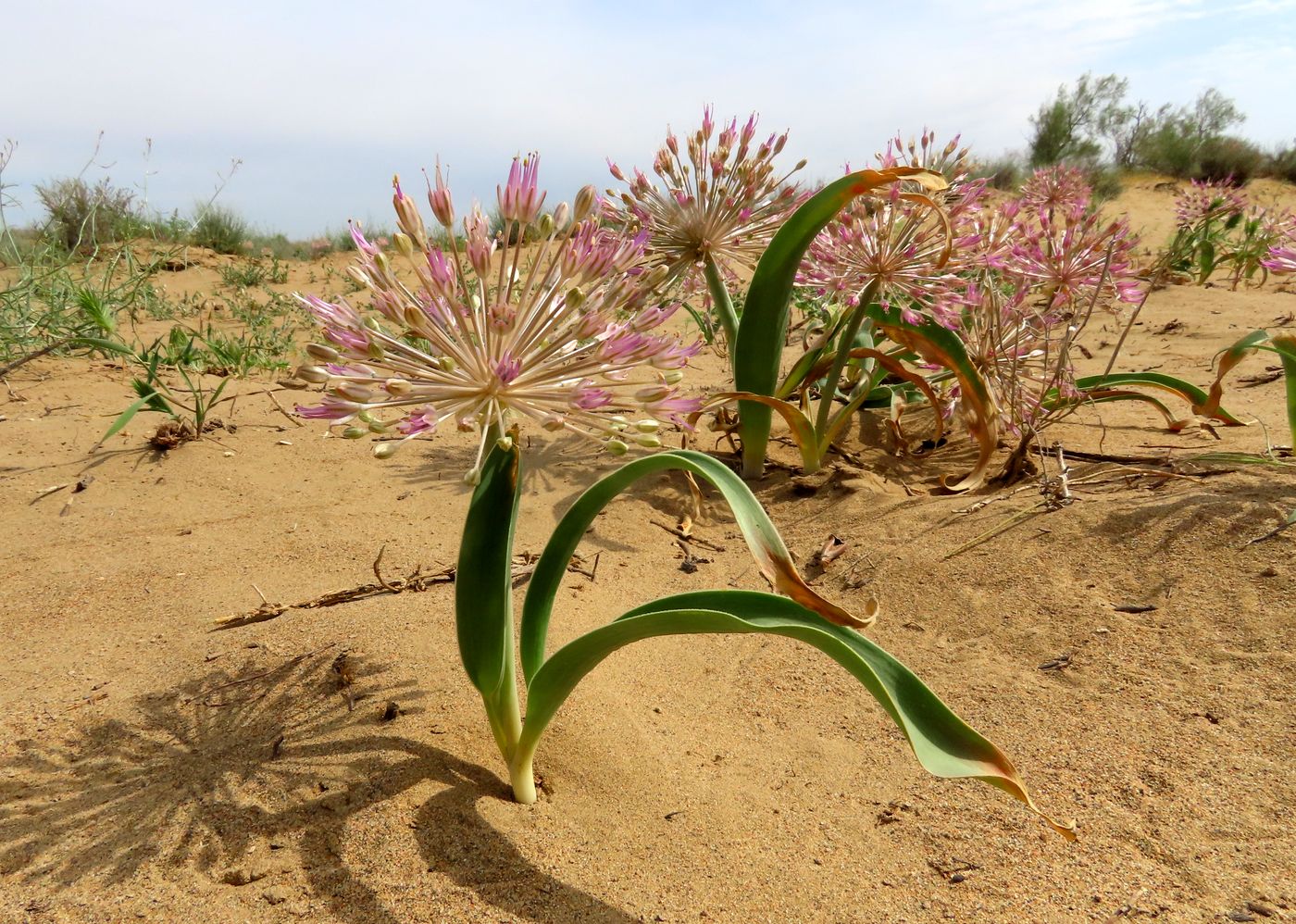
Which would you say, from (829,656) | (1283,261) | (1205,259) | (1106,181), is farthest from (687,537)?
(1106,181)

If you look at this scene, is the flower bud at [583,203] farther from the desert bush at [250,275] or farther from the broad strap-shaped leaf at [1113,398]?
the desert bush at [250,275]

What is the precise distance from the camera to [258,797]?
142 cm

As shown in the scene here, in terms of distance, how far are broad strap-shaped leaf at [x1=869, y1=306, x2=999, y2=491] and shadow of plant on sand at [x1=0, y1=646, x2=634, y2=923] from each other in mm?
1956

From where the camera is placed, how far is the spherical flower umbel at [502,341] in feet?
4.19

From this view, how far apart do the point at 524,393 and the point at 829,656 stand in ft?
2.17

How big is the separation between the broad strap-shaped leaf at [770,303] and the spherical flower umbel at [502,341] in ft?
2.39

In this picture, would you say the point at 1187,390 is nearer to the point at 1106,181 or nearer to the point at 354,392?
the point at 354,392

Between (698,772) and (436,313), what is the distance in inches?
41.6

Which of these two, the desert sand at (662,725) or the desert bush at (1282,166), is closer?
the desert sand at (662,725)

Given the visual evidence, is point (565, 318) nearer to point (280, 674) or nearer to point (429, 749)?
point (429, 749)

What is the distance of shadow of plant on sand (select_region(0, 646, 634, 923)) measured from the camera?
1272 millimetres

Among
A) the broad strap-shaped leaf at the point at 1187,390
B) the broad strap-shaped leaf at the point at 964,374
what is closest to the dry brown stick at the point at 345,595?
the broad strap-shaped leaf at the point at 964,374

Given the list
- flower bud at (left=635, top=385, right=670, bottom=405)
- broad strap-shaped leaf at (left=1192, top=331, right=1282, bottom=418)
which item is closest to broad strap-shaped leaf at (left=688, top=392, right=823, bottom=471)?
flower bud at (left=635, top=385, right=670, bottom=405)

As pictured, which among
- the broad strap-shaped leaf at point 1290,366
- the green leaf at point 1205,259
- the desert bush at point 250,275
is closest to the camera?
the broad strap-shaped leaf at point 1290,366
